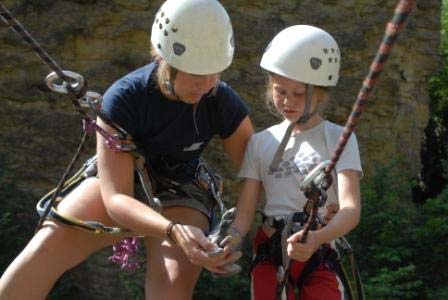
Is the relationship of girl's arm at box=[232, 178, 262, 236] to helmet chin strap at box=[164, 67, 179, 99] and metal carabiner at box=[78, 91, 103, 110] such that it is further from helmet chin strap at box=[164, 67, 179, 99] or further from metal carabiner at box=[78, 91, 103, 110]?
metal carabiner at box=[78, 91, 103, 110]

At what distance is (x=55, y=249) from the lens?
3436 millimetres

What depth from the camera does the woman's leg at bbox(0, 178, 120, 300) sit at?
133 inches

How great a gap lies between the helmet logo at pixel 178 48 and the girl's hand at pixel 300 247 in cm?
76

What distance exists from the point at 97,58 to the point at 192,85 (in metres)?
2.62

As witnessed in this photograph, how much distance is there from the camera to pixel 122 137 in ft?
11.0

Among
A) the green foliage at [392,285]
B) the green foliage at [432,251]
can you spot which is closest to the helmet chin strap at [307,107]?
the green foliage at [392,285]

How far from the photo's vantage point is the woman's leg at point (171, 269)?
11.3 feet

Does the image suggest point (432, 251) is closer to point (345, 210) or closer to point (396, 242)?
point (396, 242)

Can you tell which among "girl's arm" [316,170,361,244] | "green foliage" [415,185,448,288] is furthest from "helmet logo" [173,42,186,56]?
"green foliage" [415,185,448,288]

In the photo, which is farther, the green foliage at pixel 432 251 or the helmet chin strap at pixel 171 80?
the green foliage at pixel 432 251

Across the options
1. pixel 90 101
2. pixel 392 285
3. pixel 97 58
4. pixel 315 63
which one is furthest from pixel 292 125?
pixel 97 58

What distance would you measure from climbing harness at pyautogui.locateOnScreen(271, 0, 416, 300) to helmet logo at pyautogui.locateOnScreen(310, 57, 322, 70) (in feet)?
0.76

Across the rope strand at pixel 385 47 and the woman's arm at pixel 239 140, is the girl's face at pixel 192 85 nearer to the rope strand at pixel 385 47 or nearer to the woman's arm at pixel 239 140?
the woman's arm at pixel 239 140

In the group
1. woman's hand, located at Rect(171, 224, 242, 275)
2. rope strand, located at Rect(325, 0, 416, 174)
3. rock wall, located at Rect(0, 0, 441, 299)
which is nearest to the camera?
rope strand, located at Rect(325, 0, 416, 174)
